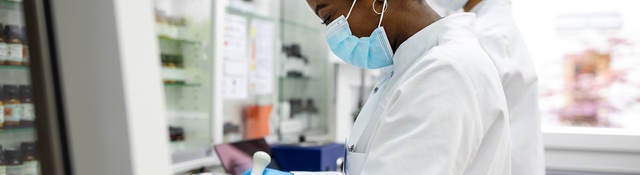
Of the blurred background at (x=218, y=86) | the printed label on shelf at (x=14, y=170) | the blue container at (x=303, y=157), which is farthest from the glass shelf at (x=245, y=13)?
the printed label on shelf at (x=14, y=170)

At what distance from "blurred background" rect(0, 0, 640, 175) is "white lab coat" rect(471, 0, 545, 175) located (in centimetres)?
49

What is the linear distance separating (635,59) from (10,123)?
316 cm

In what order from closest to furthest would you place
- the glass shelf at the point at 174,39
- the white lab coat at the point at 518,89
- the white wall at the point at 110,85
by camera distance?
the white wall at the point at 110,85, the white lab coat at the point at 518,89, the glass shelf at the point at 174,39

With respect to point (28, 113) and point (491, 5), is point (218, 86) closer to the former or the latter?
point (491, 5)

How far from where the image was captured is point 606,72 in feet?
10.6

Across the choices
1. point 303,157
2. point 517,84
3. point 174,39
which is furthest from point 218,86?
point 517,84

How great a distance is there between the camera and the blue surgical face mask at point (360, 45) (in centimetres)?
113

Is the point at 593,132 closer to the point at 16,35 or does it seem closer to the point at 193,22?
the point at 193,22

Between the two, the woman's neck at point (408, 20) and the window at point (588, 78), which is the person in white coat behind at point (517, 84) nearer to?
the woman's neck at point (408, 20)

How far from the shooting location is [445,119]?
35.4 inches

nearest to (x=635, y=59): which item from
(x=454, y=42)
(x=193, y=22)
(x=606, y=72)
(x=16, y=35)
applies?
(x=606, y=72)

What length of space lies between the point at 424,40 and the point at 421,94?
184 mm

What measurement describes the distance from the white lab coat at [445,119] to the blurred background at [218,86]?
1.18 ft

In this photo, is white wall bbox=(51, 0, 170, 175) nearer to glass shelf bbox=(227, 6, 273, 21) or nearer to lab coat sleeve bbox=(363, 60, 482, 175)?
lab coat sleeve bbox=(363, 60, 482, 175)
